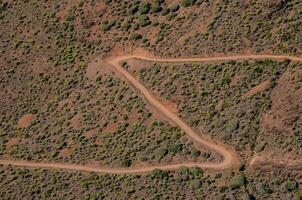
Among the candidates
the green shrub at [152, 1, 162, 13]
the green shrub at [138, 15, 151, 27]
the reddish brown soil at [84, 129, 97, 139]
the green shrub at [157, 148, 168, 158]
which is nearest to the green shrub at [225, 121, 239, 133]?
the green shrub at [157, 148, 168, 158]

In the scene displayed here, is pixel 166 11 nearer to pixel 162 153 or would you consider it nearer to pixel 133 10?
pixel 133 10

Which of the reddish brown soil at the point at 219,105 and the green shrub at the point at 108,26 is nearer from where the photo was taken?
the reddish brown soil at the point at 219,105

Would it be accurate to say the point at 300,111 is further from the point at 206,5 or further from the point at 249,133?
the point at 206,5

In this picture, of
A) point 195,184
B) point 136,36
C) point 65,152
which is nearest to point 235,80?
point 195,184

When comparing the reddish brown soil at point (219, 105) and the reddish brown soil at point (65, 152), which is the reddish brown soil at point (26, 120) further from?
the reddish brown soil at point (219, 105)

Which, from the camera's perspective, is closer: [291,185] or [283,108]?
[291,185]

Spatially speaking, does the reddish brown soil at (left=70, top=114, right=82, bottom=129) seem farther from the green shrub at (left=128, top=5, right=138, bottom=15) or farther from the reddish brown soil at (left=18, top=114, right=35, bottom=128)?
the green shrub at (left=128, top=5, right=138, bottom=15)

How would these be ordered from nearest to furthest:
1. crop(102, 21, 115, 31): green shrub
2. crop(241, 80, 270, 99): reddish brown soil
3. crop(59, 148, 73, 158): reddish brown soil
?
crop(241, 80, 270, 99): reddish brown soil, crop(59, 148, 73, 158): reddish brown soil, crop(102, 21, 115, 31): green shrub

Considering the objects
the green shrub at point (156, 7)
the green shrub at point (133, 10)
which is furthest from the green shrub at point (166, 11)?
the green shrub at point (133, 10)
